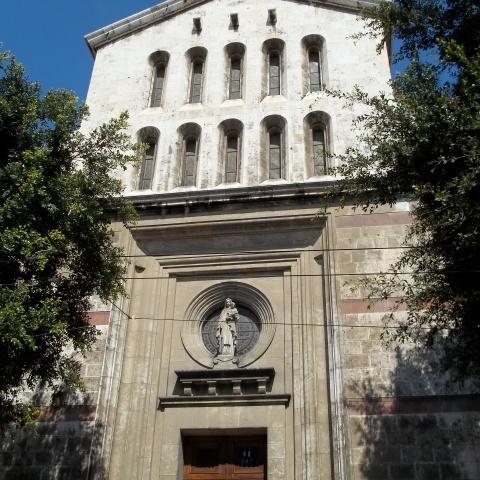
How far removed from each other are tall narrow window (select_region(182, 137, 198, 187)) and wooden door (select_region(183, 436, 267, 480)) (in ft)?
21.8

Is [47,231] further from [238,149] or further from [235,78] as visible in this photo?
[235,78]

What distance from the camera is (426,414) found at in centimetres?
1188

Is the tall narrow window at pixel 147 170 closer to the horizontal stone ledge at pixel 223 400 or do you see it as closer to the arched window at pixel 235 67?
the arched window at pixel 235 67

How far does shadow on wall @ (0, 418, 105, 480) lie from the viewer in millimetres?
12656

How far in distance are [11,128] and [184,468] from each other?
7.92 metres

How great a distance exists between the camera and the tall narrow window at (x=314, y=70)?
17.3 m

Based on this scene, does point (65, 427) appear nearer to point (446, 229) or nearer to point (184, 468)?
point (184, 468)

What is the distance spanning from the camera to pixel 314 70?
1769 cm

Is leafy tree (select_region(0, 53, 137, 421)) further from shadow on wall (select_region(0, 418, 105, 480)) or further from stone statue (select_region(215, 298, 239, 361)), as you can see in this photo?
stone statue (select_region(215, 298, 239, 361))

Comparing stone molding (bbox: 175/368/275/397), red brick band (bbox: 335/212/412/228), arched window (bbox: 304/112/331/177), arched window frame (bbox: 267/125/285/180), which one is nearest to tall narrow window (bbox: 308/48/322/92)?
arched window (bbox: 304/112/331/177)

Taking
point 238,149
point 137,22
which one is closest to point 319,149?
point 238,149

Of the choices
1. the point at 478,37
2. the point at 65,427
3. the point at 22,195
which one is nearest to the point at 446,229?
the point at 478,37

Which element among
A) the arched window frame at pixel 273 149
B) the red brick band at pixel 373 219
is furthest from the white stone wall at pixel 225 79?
the red brick band at pixel 373 219

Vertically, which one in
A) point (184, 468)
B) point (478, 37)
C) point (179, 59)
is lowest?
point (184, 468)
